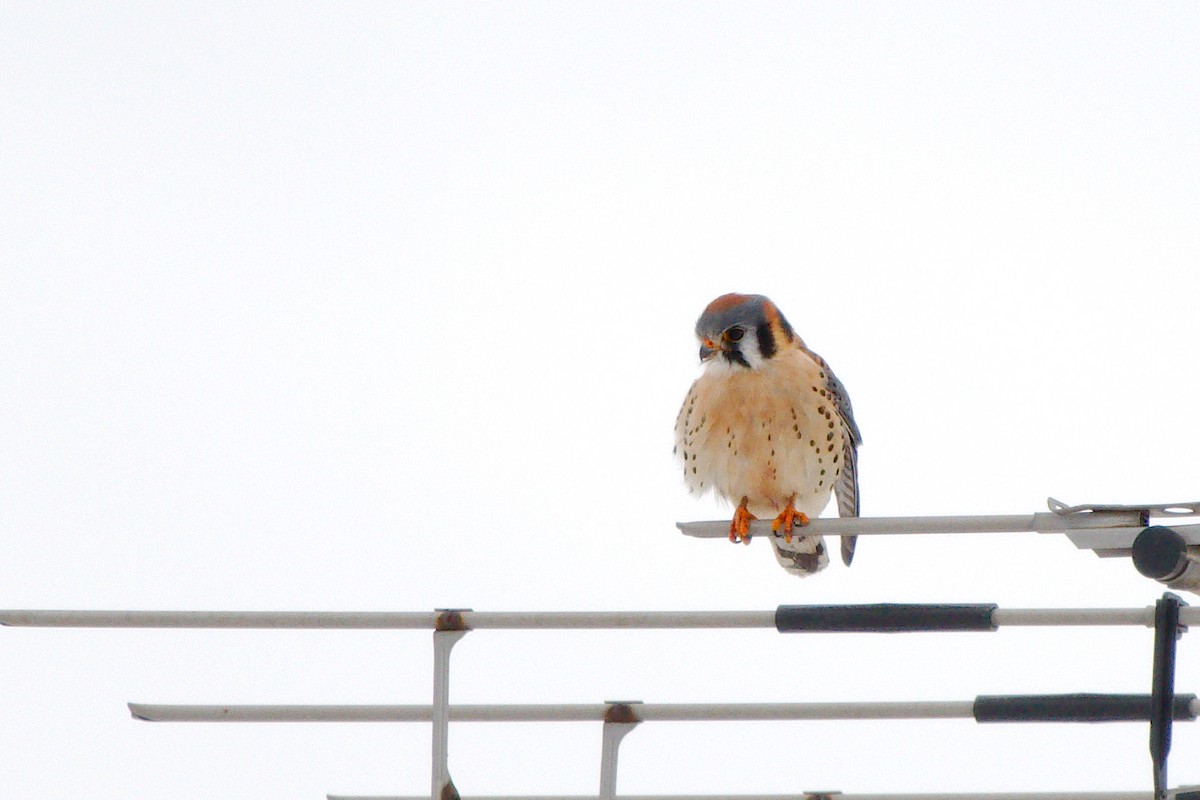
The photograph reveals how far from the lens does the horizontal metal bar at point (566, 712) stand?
318 cm

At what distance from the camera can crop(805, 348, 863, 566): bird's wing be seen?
268 inches

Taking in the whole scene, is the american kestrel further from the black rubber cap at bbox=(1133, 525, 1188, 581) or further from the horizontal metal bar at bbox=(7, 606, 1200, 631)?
the black rubber cap at bbox=(1133, 525, 1188, 581)

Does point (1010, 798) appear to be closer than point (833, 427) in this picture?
Yes

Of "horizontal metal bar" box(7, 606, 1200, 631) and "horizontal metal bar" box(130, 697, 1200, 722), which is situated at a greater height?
"horizontal metal bar" box(7, 606, 1200, 631)

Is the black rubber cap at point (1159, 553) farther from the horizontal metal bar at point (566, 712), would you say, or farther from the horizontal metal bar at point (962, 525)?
the horizontal metal bar at point (566, 712)

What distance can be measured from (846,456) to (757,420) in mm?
753

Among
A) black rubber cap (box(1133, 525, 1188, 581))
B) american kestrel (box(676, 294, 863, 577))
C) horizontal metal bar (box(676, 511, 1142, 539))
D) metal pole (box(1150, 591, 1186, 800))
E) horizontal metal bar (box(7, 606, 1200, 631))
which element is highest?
american kestrel (box(676, 294, 863, 577))

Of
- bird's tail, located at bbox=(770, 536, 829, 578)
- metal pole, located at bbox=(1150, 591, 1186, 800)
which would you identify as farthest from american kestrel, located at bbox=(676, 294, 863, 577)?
metal pole, located at bbox=(1150, 591, 1186, 800)

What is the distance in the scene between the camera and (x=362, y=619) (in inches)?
130

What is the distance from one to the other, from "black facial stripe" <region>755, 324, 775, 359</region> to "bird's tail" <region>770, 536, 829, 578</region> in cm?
94

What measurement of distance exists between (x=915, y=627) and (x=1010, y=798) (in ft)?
3.18

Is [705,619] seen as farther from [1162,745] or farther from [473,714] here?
[1162,745]

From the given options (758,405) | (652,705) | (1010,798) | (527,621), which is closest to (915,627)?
(652,705)

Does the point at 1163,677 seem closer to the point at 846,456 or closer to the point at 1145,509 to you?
the point at 1145,509
